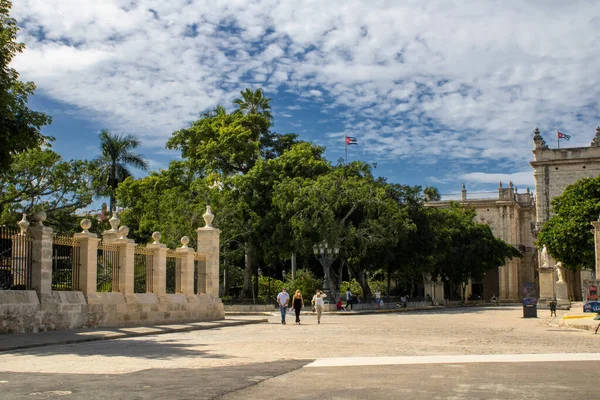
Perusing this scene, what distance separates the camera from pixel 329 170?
46.4 m

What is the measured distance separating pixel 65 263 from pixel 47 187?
21.1m

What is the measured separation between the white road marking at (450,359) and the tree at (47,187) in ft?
99.8

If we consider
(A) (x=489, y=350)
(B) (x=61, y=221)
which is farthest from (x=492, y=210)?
(A) (x=489, y=350)

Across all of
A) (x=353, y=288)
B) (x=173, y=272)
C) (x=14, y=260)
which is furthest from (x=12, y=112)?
(x=353, y=288)

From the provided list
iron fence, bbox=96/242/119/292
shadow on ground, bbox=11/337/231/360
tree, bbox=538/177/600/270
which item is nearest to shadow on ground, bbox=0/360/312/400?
shadow on ground, bbox=11/337/231/360

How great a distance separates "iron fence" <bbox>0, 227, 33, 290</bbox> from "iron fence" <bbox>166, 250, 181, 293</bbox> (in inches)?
302

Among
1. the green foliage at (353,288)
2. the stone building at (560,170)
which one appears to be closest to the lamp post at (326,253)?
the green foliage at (353,288)

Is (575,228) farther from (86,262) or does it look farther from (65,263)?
(65,263)

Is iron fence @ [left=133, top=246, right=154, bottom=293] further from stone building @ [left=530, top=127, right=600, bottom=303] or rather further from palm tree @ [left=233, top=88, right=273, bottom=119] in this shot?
stone building @ [left=530, top=127, right=600, bottom=303]

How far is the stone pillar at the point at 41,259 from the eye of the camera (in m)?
18.7

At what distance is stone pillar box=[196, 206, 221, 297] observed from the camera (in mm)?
28719

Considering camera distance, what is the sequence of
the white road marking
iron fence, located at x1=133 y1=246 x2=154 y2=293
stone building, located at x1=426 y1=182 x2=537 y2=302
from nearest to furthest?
1. the white road marking
2. iron fence, located at x1=133 y1=246 x2=154 y2=293
3. stone building, located at x1=426 y1=182 x2=537 y2=302

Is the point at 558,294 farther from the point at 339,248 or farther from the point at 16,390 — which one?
the point at 16,390

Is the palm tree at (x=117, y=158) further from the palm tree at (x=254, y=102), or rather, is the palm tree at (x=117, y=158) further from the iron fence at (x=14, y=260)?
the iron fence at (x=14, y=260)
